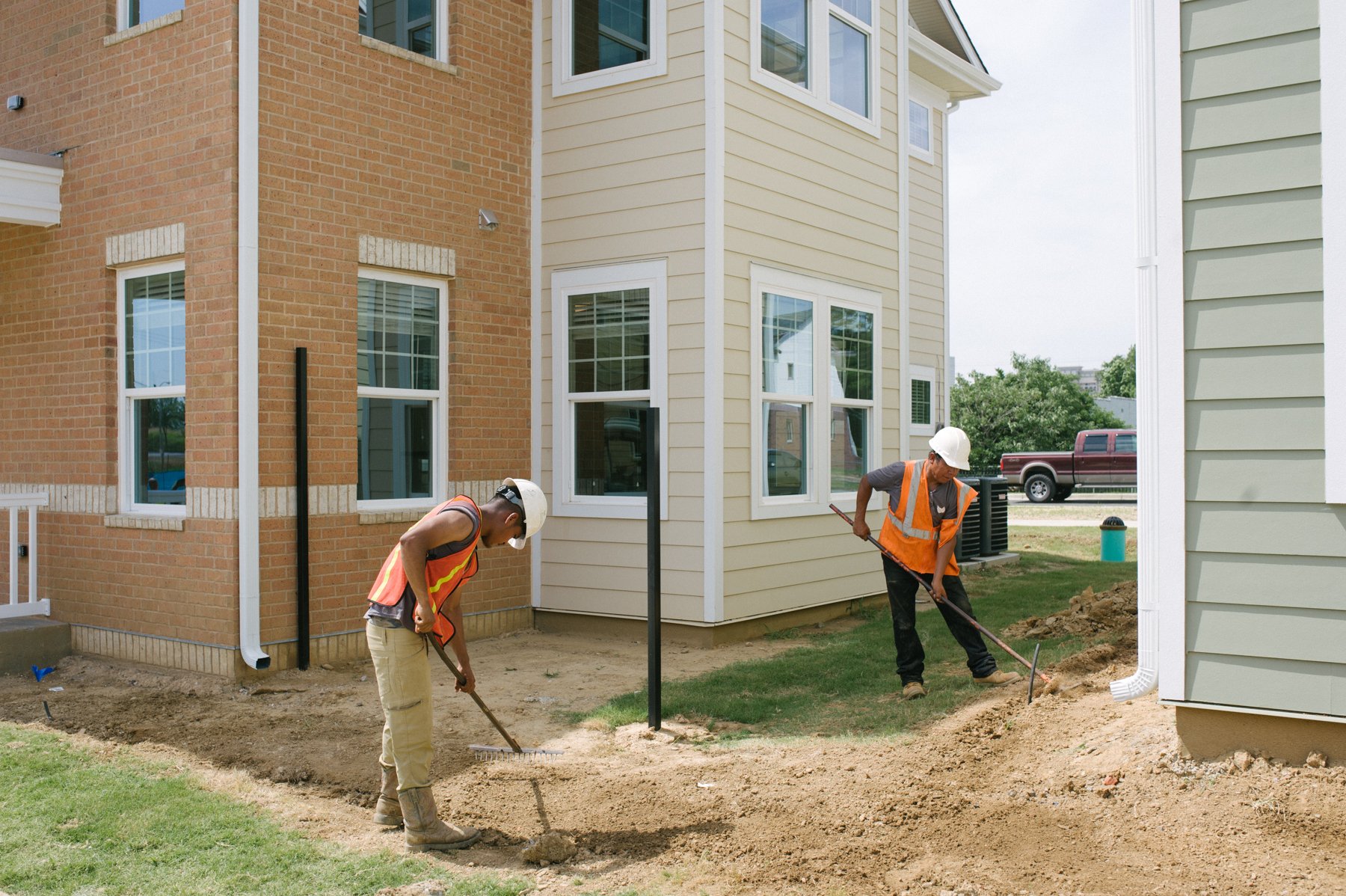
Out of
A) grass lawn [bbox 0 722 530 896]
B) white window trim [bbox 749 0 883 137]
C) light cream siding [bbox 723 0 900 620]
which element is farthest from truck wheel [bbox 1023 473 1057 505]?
grass lawn [bbox 0 722 530 896]

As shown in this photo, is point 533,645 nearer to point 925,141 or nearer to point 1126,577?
point 1126,577

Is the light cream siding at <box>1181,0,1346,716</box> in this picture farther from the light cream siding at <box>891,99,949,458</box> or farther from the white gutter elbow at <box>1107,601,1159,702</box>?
the light cream siding at <box>891,99,949,458</box>

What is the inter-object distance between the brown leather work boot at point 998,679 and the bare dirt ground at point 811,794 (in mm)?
Result: 417

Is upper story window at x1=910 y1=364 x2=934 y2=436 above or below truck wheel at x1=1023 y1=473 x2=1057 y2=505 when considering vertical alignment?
above

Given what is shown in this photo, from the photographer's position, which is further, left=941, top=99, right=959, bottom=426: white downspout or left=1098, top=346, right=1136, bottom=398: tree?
left=1098, top=346, right=1136, bottom=398: tree

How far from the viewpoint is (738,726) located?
6551 millimetres

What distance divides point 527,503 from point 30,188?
659cm

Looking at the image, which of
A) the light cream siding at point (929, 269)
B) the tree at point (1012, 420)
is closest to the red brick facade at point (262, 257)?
the light cream siding at point (929, 269)

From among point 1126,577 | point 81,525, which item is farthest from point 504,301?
point 1126,577

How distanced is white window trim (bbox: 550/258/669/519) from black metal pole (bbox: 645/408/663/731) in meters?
2.72

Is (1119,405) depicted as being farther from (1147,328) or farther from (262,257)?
(1147,328)

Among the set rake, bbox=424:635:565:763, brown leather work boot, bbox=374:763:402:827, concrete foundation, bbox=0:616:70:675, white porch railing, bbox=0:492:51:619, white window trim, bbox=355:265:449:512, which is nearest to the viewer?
brown leather work boot, bbox=374:763:402:827

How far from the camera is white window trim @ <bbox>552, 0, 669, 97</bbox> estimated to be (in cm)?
916

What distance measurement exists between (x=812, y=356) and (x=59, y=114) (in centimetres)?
675
